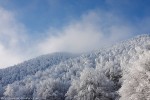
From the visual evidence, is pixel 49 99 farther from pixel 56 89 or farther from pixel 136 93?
pixel 136 93

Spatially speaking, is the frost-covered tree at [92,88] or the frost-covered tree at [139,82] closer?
the frost-covered tree at [139,82]

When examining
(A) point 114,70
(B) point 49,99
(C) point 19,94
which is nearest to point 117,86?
(A) point 114,70

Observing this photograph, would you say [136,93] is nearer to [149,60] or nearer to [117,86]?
[149,60]

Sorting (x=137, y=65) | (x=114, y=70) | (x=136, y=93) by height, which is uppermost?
(x=114, y=70)

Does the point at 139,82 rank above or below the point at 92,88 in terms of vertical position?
below

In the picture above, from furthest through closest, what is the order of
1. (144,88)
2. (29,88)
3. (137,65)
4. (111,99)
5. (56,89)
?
(29,88), (56,89), (111,99), (137,65), (144,88)

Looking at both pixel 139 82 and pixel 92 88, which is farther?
pixel 92 88

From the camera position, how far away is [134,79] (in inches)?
2090

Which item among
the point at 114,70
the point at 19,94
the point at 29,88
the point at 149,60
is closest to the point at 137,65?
the point at 149,60

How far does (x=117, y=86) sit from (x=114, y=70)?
8731mm

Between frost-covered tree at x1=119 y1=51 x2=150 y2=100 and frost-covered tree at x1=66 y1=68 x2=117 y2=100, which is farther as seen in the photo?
frost-covered tree at x1=66 y1=68 x2=117 y2=100

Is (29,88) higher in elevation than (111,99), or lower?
higher

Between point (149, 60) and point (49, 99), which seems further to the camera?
point (49, 99)

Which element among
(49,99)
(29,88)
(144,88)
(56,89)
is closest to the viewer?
(144,88)
